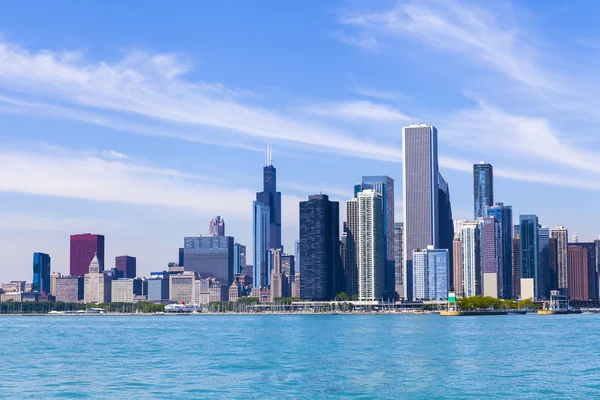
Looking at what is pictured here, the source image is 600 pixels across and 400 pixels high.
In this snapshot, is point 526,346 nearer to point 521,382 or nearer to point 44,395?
point 521,382

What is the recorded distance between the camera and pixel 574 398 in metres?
54.6

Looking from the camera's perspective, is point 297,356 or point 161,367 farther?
point 297,356

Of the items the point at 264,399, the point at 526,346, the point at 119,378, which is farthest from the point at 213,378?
the point at 526,346

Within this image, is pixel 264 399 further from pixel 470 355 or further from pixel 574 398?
pixel 470 355

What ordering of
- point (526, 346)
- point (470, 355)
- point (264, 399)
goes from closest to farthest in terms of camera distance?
point (264, 399), point (470, 355), point (526, 346)

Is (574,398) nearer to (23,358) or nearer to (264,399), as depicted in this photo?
(264,399)

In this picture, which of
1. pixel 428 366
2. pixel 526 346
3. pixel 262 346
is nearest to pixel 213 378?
pixel 428 366

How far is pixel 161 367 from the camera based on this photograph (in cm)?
7475

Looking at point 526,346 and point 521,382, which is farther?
point 526,346

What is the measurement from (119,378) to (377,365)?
21.3 meters

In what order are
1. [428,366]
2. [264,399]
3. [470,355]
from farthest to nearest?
[470,355]
[428,366]
[264,399]

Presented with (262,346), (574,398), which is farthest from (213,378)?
(262,346)

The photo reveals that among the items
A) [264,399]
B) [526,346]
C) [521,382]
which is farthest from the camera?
[526,346]

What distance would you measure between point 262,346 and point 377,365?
109ft
